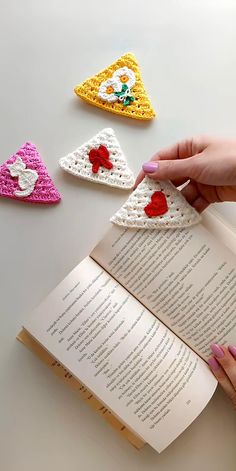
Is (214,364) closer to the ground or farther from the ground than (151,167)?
closer to the ground

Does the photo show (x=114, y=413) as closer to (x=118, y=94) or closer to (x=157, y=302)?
(x=157, y=302)

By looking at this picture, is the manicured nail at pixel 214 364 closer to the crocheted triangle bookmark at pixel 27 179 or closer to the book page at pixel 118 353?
the book page at pixel 118 353

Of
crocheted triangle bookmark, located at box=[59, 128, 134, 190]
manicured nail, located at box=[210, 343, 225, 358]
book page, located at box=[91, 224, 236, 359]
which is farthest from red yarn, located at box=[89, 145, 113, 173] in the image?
manicured nail, located at box=[210, 343, 225, 358]

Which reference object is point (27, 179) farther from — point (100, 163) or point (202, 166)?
point (202, 166)

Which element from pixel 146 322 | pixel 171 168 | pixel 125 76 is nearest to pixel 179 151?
pixel 171 168

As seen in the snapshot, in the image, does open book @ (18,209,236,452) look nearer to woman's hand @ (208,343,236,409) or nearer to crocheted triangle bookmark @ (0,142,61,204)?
woman's hand @ (208,343,236,409)

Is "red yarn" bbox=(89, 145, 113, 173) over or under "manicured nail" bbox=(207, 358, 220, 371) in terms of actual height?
over

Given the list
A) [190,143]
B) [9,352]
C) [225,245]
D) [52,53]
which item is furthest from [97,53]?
[9,352]
